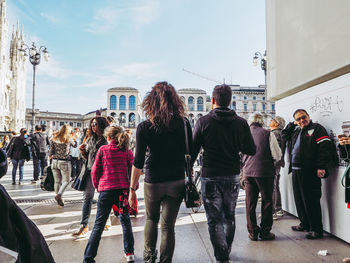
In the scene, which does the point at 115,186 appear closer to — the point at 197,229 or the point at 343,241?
the point at 197,229

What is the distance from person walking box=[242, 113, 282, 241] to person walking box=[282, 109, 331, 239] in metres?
0.40

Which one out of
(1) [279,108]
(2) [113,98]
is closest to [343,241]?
(1) [279,108]

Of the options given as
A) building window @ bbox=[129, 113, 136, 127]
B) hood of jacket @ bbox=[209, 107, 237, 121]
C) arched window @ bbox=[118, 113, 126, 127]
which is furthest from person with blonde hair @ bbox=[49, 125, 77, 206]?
building window @ bbox=[129, 113, 136, 127]

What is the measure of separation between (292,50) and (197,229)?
3478mm

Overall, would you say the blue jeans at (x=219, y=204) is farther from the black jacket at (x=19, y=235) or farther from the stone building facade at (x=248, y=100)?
the stone building facade at (x=248, y=100)

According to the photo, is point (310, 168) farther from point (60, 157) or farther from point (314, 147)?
point (60, 157)

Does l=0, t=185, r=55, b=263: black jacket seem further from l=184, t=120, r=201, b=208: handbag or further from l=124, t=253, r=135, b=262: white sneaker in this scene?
l=124, t=253, r=135, b=262: white sneaker

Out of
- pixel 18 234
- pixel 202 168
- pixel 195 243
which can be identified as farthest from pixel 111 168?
pixel 18 234

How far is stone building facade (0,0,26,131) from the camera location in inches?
1640

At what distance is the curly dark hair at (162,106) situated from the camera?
7.92 ft

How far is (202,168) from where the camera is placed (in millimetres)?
2811

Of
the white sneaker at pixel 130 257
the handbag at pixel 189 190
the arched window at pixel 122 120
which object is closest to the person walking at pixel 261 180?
the handbag at pixel 189 190

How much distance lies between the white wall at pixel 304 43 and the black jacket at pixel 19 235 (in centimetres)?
380

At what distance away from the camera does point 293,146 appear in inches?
164
